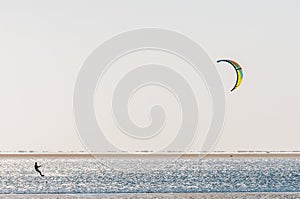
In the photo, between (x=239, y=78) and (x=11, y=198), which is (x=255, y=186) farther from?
(x=11, y=198)

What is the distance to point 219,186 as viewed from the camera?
82188 millimetres

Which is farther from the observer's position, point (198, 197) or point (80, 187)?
point (80, 187)

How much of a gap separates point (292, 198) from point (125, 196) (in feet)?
40.5

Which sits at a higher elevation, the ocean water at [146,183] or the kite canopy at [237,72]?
the kite canopy at [237,72]

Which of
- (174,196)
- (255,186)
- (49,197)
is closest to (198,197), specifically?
(174,196)

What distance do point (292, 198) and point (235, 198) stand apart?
13.1 feet

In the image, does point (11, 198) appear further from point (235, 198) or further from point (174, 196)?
point (235, 198)

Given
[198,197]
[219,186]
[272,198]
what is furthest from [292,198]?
[219,186]

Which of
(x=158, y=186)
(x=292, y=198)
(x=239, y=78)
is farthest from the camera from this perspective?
(x=158, y=186)

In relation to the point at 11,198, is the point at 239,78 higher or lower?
higher

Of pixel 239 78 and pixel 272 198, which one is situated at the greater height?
pixel 239 78

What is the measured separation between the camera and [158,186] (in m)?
81.4

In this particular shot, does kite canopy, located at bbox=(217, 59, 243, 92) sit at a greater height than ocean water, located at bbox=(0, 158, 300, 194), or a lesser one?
greater

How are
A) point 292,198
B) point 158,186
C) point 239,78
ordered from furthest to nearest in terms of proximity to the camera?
point 158,186 < point 239,78 < point 292,198
